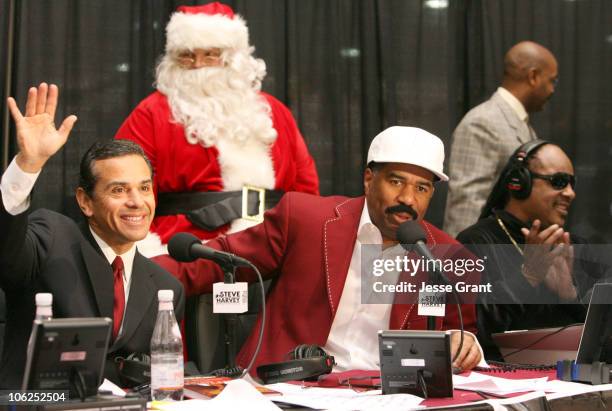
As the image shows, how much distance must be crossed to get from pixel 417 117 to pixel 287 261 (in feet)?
7.39

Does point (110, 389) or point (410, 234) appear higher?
point (410, 234)

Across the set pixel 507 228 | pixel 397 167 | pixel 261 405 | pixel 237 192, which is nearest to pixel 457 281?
pixel 397 167

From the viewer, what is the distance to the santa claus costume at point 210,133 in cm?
456

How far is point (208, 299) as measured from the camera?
13.2 feet

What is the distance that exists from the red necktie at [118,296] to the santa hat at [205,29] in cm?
200

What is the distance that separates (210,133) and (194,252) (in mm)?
1975

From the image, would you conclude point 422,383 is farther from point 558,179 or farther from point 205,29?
point 205,29

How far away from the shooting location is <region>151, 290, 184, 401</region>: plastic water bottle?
2.38 metres

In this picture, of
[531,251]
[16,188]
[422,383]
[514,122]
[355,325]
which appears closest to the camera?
[422,383]

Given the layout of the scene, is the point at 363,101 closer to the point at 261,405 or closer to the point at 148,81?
the point at 148,81

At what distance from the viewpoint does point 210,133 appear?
470 cm

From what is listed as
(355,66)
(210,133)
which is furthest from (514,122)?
(210,133)

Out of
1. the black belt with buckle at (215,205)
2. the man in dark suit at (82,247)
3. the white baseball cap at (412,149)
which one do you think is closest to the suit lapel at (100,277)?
the man in dark suit at (82,247)

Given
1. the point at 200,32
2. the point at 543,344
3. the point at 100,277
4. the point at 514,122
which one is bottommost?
the point at 543,344
